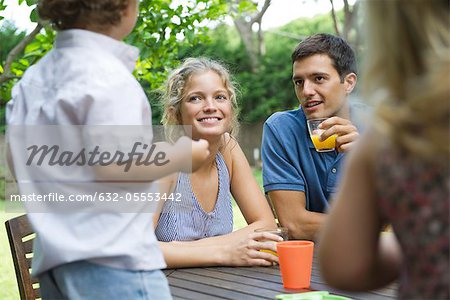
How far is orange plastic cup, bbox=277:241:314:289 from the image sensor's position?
5.47 ft

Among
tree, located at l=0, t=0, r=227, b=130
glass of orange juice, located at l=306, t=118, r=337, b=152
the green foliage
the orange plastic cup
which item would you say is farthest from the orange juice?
the green foliage

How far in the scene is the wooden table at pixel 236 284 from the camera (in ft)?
5.33

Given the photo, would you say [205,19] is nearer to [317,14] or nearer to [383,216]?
[383,216]

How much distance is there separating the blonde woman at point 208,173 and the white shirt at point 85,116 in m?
0.82

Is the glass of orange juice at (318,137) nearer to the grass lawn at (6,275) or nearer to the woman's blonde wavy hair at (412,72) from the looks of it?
the woman's blonde wavy hair at (412,72)

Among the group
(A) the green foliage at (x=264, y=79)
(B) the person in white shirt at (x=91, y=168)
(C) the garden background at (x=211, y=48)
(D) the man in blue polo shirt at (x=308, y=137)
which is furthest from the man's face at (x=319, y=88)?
(A) the green foliage at (x=264, y=79)

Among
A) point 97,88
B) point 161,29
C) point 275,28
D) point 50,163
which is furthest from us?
point 275,28

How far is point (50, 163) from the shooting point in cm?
132

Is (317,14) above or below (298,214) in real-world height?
above

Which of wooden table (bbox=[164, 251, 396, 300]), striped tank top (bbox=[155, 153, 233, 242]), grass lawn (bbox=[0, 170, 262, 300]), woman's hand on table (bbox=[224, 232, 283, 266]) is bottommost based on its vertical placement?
grass lawn (bbox=[0, 170, 262, 300])

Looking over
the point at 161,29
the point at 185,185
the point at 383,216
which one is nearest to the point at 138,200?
the point at 383,216

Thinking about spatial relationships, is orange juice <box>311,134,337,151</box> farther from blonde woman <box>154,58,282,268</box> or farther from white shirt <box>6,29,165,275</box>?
white shirt <box>6,29,165,275</box>

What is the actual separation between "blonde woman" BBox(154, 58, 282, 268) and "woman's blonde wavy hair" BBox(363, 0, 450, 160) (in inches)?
55.4

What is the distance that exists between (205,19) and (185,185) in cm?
159
